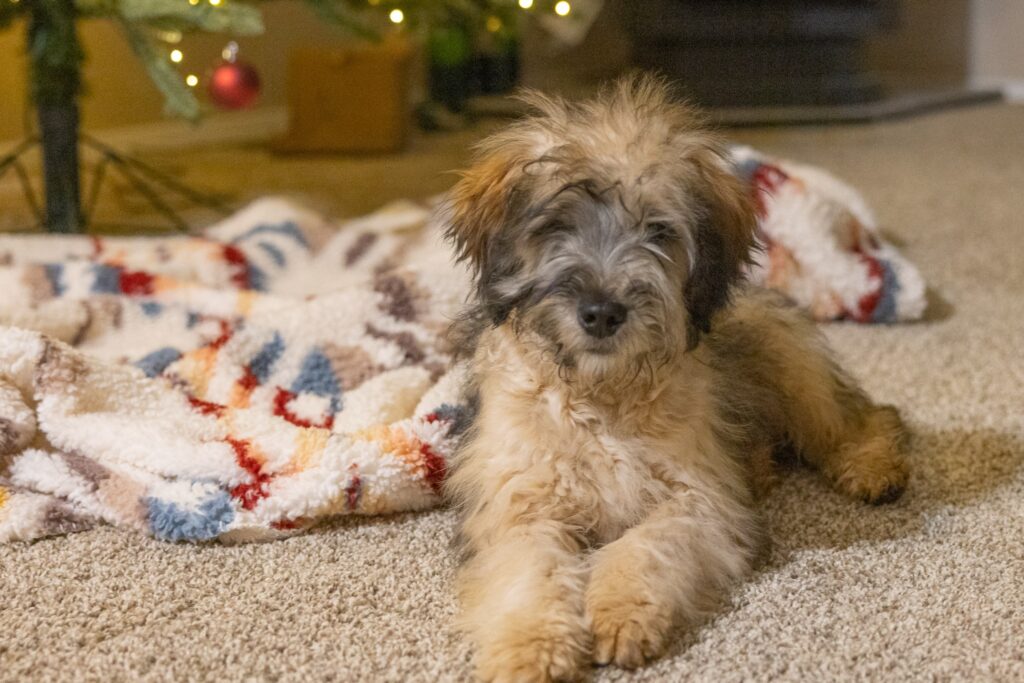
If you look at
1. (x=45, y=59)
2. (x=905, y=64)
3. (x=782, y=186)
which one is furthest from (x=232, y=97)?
(x=905, y=64)

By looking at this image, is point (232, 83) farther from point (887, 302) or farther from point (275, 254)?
point (887, 302)

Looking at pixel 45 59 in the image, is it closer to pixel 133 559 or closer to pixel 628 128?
pixel 133 559

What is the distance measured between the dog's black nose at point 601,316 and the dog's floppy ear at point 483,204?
23 cm

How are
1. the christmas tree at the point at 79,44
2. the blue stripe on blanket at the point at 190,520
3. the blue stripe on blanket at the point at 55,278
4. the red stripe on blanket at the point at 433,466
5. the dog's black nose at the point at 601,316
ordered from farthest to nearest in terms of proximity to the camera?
the christmas tree at the point at 79,44 < the blue stripe on blanket at the point at 55,278 < the red stripe on blanket at the point at 433,466 < the blue stripe on blanket at the point at 190,520 < the dog's black nose at the point at 601,316

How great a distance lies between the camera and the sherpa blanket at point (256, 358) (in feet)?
5.88

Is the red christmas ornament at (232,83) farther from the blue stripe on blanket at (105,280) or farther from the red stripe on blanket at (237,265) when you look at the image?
the blue stripe on blanket at (105,280)

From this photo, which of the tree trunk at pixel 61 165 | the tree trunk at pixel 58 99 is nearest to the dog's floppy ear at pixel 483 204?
the tree trunk at pixel 58 99

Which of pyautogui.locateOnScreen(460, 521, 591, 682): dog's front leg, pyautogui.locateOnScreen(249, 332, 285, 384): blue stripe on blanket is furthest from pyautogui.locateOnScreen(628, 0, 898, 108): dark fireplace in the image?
pyautogui.locateOnScreen(460, 521, 591, 682): dog's front leg

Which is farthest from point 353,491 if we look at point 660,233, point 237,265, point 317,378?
point 237,265

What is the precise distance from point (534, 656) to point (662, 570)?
10.0 inches

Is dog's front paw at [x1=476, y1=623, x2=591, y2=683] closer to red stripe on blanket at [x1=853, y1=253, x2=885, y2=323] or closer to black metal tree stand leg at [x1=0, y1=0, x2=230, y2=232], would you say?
red stripe on blanket at [x1=853, y1=253, x2=885, y2=323]

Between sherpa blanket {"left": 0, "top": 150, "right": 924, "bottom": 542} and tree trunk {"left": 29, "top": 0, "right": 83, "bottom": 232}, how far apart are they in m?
0.26

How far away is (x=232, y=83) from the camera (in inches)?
154

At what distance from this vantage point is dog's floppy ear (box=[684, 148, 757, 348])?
64.1 inches
